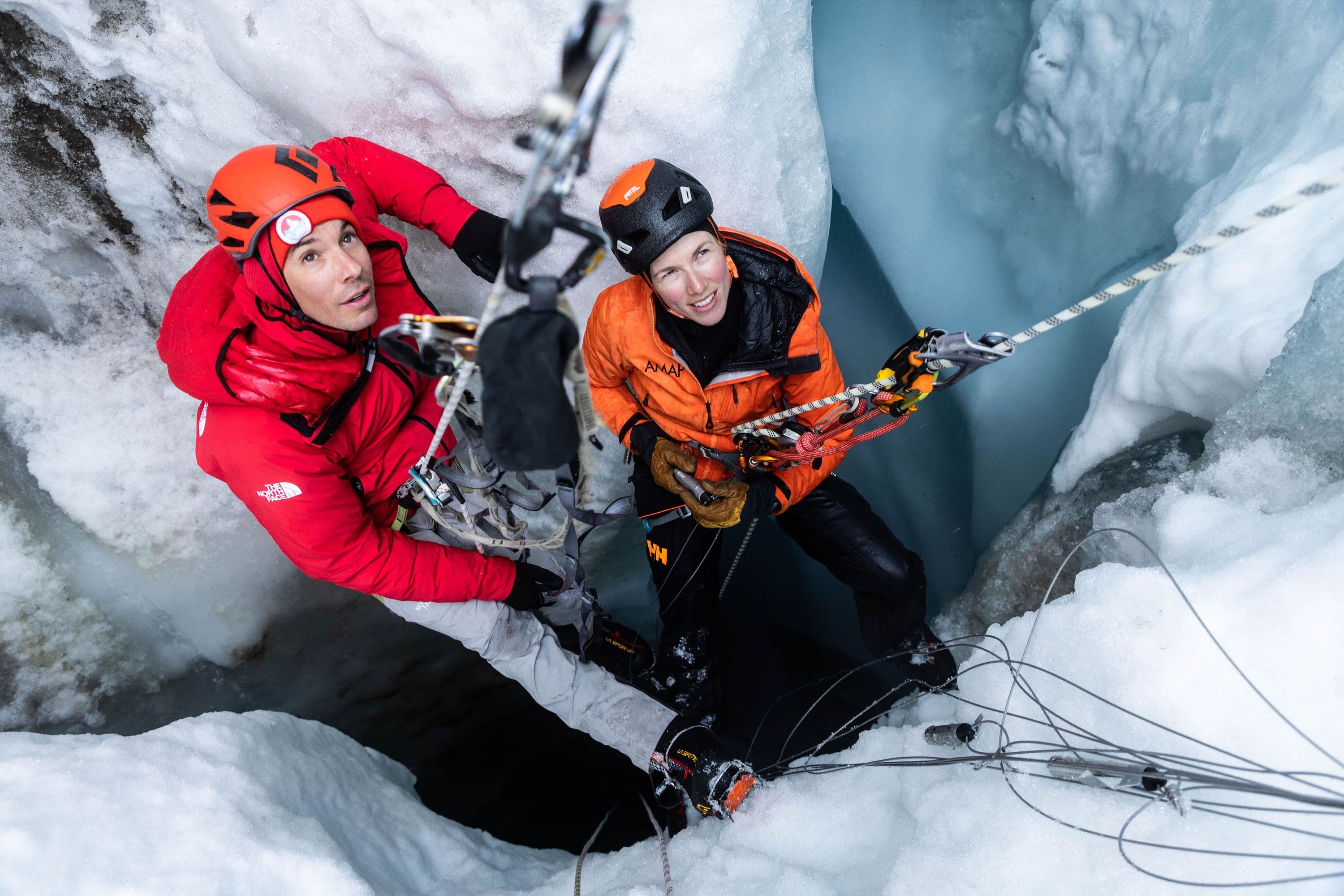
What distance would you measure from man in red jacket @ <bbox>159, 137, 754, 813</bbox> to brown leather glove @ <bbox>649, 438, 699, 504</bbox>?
2.02 ft

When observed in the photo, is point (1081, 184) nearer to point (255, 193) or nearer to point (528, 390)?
point (528, 390)

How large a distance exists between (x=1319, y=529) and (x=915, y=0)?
8.25 ft

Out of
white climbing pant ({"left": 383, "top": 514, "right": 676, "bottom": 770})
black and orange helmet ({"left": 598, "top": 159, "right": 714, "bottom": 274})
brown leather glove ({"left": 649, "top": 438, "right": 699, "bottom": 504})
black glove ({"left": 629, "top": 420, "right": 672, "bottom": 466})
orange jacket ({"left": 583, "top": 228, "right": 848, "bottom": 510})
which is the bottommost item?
white climbing pant ({"left": 383, "top": 514, "right": 676, "bottom": 770})

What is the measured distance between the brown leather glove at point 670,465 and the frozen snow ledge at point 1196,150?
1.25 m

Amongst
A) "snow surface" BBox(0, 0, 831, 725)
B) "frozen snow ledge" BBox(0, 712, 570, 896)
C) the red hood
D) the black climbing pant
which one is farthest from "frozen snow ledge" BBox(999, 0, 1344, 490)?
"frozen snow ledge" BBox(0, 712, 570, 896)

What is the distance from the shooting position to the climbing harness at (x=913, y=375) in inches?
43.8

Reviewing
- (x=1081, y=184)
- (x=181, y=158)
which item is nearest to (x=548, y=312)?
(x=181, y=158)

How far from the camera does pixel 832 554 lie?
2568 millimetres

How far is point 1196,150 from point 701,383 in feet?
5.93

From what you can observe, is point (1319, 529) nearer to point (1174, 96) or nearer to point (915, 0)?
point (1174, 96)

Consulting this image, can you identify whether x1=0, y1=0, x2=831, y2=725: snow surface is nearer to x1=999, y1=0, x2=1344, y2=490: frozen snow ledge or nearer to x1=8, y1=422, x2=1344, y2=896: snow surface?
x1=8, y1=422, x2=1344, y2=896: snow surface

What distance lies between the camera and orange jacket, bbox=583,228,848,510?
2.06 m

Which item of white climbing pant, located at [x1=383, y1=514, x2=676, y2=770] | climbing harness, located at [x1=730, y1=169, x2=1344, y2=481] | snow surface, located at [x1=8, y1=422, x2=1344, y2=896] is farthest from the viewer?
white climbing pant, located at [x1=383, y1=514, x2=676, y2=770]

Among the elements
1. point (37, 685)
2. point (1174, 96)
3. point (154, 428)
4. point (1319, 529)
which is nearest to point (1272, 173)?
point (1174, 96)
